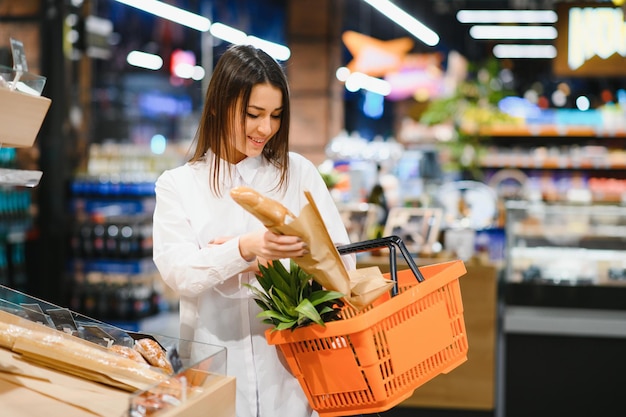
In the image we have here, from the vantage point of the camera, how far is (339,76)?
992 centimetres

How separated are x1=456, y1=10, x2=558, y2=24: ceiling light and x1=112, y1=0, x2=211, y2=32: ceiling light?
3860 millimetres

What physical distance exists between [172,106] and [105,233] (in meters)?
10.7

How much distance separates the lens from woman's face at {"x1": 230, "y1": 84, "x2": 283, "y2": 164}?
196cm

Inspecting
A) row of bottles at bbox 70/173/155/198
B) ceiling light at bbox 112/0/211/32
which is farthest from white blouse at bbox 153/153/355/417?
row of bottles at bbox 70/173/155/198

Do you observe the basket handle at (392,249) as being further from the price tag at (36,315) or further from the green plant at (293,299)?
the price tag at (36,315)

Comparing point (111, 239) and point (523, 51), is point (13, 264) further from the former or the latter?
point (523, 51)

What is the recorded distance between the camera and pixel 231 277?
203cm

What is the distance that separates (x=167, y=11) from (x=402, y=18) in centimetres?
273

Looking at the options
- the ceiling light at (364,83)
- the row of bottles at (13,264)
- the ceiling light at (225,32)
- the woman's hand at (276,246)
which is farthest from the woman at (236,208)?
the ceiling light at (364,83)

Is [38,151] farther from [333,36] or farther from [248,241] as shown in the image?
[248,241]

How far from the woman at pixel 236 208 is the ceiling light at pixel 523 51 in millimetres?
12411

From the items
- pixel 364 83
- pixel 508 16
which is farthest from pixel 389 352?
pixel 364 83

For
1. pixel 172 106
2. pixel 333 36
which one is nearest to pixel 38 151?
pixel 333 36

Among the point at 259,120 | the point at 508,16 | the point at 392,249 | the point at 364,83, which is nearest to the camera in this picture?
the point at 392,249
